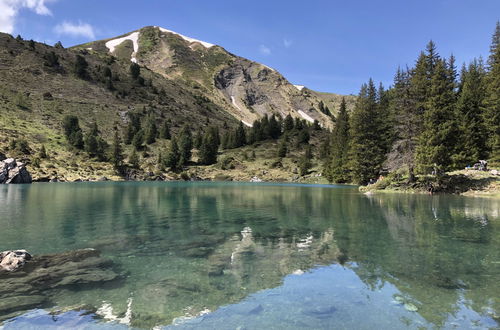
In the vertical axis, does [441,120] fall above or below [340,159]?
above

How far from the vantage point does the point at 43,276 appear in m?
10.6

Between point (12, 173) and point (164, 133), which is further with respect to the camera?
point (164, 133)

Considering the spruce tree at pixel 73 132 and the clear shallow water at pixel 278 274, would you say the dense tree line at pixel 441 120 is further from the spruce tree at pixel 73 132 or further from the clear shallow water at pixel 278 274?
the spruce tree at pixel 73 132

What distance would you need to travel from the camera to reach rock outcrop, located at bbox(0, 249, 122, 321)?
337 inches

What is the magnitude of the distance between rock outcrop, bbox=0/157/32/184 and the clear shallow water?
238 ft

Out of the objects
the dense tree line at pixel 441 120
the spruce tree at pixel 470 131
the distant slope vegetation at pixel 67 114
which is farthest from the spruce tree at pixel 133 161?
the spruce tree at pixel 470 131

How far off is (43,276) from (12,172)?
289ft

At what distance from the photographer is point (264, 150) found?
15600 cm

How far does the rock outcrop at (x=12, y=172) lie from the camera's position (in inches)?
3145

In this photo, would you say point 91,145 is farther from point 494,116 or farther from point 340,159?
point 494,116

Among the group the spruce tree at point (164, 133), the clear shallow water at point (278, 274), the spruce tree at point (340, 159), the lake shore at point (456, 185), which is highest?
the spruce tree at point (164, 133)

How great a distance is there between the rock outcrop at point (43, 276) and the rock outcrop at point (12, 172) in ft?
277

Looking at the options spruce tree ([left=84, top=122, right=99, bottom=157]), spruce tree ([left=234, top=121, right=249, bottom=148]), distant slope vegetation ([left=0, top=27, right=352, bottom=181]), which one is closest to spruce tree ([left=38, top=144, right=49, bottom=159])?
distant slope vegetation ([left=0, top=27, right=352, bottom=181])

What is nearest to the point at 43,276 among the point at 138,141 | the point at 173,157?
the point at 173,157
